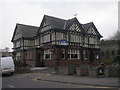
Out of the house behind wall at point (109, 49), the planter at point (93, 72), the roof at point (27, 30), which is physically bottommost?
the planter at point (93, 72)

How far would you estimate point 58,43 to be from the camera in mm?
41344

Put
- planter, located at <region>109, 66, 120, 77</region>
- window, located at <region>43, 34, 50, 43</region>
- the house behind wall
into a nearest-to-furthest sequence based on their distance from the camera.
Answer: planter, located at <region>109, 66, 120, 77</region>
window, located at <region>43, 34, 50, 43</region>
the house behind wall

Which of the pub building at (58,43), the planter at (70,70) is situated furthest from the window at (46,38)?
the planter at (70,70)

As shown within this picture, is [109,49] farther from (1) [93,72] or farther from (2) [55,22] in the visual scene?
(1) [93,72]

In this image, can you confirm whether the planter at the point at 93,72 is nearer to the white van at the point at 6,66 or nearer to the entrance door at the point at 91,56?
the white van at the point at 6,66

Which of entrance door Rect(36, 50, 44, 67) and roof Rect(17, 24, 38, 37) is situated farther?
roof Rect(17, 24, 38, 37)

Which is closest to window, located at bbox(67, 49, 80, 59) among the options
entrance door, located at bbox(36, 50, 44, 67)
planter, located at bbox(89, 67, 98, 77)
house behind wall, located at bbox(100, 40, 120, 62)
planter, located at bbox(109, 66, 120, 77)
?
entrance door, located at bbox(36, 50, 44, 67)

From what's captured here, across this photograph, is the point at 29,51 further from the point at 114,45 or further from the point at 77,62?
the point at 114,45

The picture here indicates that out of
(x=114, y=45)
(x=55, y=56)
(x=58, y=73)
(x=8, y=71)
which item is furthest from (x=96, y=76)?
(x=114, y=45)

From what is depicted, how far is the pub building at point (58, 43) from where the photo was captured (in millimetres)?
41750

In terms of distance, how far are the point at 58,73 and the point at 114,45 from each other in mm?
40116

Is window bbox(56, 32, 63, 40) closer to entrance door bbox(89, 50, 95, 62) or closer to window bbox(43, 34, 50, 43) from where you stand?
window bbox(43, 34, 50, 43)

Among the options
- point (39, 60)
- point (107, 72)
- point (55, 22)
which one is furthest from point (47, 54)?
point (107, 72)

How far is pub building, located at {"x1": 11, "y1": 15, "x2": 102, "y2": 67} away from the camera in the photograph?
41.8m
